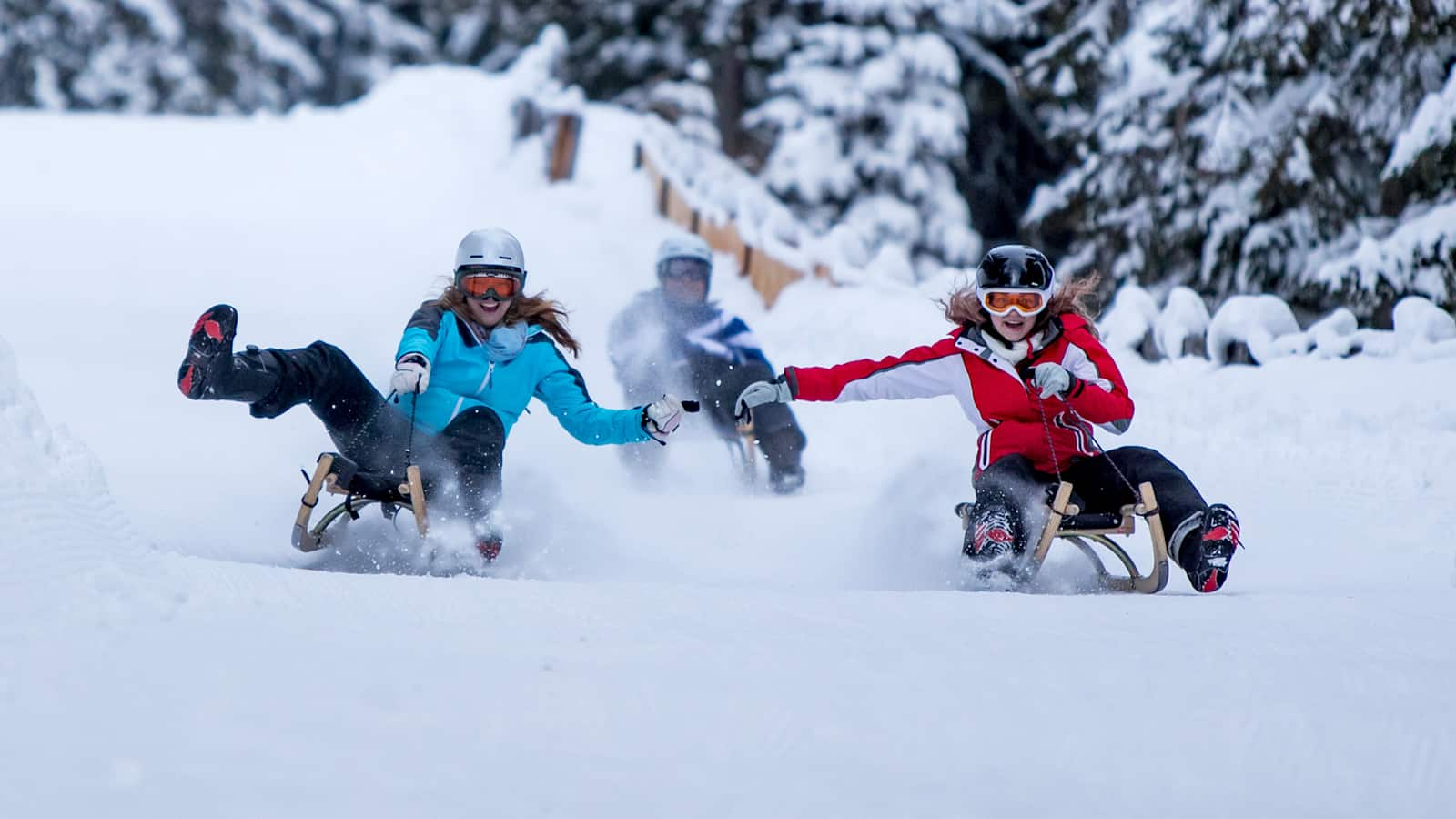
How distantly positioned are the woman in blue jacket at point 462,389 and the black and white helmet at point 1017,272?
3.97 feet

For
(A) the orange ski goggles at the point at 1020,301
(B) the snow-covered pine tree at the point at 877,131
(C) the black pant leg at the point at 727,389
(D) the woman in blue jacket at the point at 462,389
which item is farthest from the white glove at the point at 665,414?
(B) the snow-covered pine tree at the point at 877,131

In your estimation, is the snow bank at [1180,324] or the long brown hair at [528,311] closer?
the long brown hair at [528,311]

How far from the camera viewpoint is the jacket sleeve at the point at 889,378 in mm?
5418

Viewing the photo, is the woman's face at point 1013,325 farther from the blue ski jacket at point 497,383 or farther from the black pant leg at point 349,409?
the black pant leg at point 349,409

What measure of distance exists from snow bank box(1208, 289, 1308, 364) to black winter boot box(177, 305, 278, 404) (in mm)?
5675

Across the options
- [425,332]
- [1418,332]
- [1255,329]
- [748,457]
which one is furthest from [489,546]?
[1418,332]

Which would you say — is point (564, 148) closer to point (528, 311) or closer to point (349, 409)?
point (528, 311)

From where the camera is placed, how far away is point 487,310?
5.68 m

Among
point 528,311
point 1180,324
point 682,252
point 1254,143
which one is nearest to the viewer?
point 528,311

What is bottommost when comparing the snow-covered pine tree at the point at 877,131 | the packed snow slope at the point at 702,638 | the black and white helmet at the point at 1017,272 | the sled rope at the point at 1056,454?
the packed snow slope at the point at 702,638

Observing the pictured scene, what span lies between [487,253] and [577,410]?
2.31 feet

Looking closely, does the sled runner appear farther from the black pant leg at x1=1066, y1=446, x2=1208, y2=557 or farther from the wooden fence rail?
the wooden fence rail

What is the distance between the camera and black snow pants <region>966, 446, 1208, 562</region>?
479 centimetres

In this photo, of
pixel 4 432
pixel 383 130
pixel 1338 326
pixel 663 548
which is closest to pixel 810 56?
pixel 383 130
